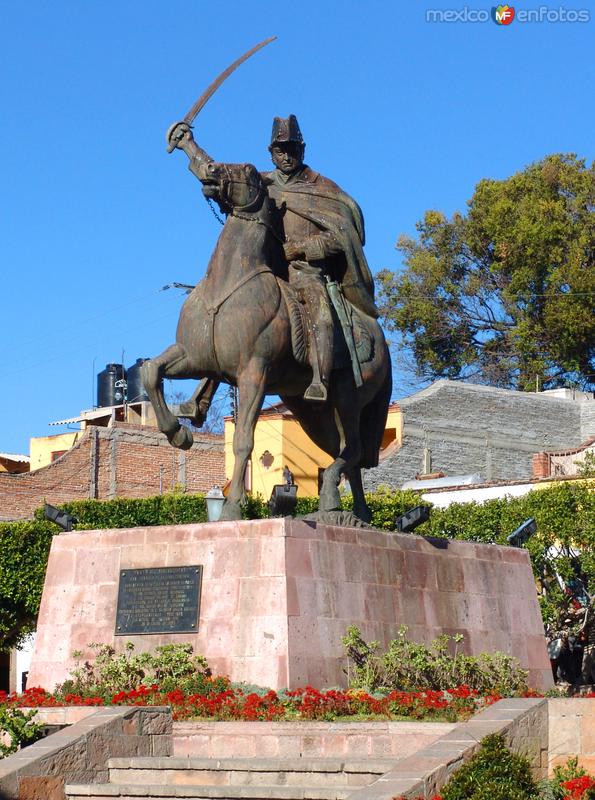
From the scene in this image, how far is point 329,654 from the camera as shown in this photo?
51.8 feet

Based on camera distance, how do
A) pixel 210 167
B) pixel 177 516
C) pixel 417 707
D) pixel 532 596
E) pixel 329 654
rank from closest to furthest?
pixel 417 707 → pixel 329 654 → pixel 210 167 → pixel 532 596 → pixel 177 516

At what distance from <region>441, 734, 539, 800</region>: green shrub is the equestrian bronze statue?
525cm

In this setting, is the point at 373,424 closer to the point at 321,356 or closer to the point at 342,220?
the point at 321,356

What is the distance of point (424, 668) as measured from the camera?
16.2 m

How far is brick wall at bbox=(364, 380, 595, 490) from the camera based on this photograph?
4591 cm

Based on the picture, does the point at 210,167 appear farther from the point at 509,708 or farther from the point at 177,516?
the point at 177,516

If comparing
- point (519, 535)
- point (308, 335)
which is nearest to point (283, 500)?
point (308, 335)

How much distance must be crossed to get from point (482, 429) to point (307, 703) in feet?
112

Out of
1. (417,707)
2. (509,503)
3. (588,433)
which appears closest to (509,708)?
(417,707)

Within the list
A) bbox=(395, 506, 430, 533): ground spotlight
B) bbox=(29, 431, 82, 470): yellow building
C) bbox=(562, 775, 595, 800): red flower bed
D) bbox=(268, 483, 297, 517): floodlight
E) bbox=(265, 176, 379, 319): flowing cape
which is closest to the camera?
bbox=(562, 775, 595, 800): red flower bed

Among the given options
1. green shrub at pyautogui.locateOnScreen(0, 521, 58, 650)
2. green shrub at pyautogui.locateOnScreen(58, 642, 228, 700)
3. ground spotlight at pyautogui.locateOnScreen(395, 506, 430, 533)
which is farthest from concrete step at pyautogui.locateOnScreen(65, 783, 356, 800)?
green shrub at pyautogui.locateOnScreen(0, 521, 58, 650)

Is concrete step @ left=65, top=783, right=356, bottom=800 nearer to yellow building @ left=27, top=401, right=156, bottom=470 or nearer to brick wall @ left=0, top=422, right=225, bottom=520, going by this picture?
brick wall @ left=0, top=422, right=225, bottom=520

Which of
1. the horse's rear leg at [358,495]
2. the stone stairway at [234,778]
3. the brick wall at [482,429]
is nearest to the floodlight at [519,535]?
Result: the horse's rear leg at [358,495]

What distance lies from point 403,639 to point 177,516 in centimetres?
2038
